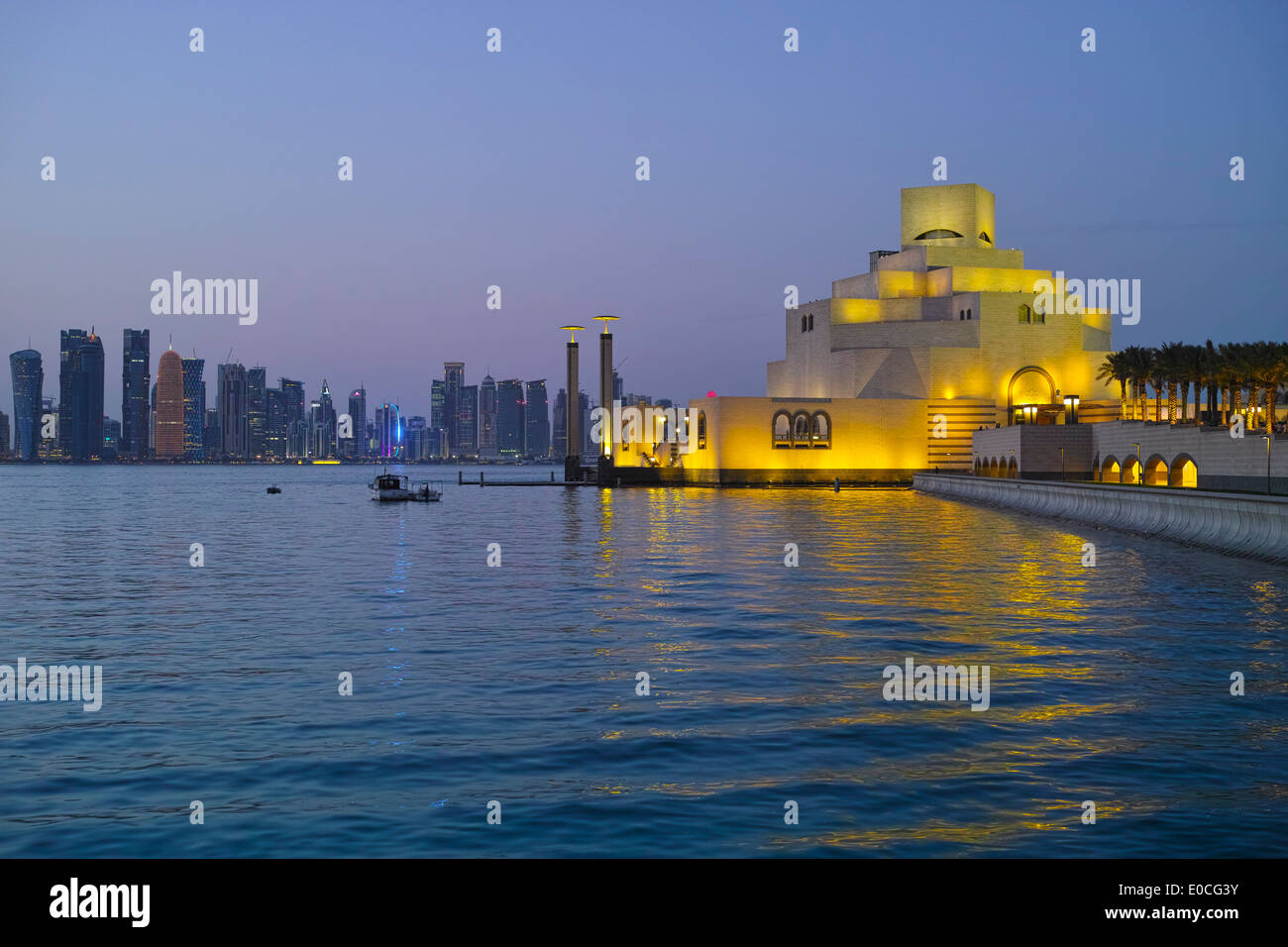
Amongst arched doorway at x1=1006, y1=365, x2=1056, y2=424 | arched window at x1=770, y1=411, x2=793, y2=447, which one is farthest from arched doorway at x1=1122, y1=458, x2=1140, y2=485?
arched window at x1=770, y1=411, x2=793, y2=447

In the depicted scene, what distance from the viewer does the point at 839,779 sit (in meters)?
11.7

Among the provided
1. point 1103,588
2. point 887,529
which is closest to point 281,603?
point 1103,588

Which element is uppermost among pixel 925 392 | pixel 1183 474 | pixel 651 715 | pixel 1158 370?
pixel 925 392

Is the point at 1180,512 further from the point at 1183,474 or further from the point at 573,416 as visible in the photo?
the point at 573,416

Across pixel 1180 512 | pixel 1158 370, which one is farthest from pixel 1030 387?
pixel 1180 512

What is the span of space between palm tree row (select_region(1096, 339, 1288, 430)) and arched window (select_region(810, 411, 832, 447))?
1273 inches

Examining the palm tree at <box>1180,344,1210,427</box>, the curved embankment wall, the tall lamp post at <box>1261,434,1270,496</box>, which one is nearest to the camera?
the curved embankment wall

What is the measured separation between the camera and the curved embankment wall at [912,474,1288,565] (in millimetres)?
37219

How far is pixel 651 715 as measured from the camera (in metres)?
15.1

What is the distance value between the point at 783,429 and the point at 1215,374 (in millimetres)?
56301

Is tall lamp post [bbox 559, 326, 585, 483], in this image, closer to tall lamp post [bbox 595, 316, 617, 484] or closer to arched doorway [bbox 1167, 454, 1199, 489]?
tall lamp post [bbox 595, 316, 617, 484]

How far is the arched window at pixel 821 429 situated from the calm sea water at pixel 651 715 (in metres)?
91.6

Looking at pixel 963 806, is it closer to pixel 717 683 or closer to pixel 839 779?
pixel 839 779
